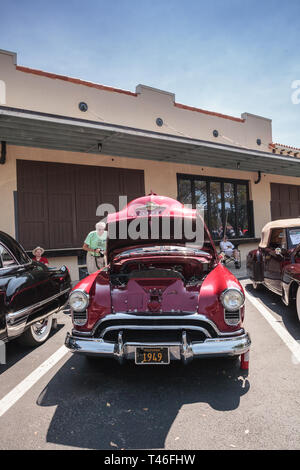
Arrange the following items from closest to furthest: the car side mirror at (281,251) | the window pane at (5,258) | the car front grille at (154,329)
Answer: the car front grille at (154,329)
the window pane at (5,258)
the car side mirror at (281,251)

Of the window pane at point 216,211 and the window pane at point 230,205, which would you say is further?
the window pane at point 230,205

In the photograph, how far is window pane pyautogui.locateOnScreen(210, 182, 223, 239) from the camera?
1297 cm

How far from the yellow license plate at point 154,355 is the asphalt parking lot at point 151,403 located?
312 millimetres

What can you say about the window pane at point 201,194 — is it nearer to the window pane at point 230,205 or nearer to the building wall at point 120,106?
the window pane at point 230,205

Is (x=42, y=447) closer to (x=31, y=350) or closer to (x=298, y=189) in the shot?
(x=31, y=350)

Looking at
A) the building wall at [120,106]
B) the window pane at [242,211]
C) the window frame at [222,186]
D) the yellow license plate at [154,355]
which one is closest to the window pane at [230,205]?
the window frame at [222,186]

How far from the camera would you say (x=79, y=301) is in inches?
130

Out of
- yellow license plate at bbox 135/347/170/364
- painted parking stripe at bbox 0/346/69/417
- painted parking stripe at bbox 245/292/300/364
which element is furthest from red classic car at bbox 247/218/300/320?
painted parking stripe at bbox 0/346/69/417

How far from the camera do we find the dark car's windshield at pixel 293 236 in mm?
5723

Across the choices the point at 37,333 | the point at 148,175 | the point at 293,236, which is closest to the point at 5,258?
the point at 37,333

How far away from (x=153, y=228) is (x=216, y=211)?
9181 millimetres

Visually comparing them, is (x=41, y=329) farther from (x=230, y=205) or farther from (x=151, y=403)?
(x=230, y=205)
